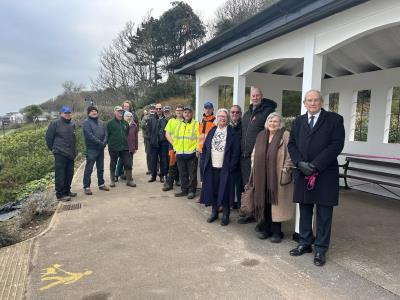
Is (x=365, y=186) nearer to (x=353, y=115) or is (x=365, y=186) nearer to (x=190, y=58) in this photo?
(x=353, y=115)

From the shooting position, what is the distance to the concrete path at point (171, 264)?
10.4 ft

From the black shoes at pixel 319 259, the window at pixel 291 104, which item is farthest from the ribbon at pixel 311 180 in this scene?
the window at pixel 291 104

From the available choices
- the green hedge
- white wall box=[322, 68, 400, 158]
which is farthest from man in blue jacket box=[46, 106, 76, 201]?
A: white wall box=[322, 68, 400, 158]

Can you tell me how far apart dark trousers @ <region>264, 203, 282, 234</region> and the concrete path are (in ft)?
0.62

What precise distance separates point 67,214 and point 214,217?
253 cm

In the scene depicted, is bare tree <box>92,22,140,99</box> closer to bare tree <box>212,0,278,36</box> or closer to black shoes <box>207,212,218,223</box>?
bare tree <box>212,0,278,36</box>

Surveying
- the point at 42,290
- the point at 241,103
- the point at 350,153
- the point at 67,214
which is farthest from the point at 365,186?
the point at 42,290

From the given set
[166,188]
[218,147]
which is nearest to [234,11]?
[166,188]

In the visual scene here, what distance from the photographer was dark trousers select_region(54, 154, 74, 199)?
20.9 feet

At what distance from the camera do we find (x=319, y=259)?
3.71 m

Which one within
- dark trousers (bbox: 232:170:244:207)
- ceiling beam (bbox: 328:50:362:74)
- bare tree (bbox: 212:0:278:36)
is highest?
bare tree (bbox: 212:0:278:36)

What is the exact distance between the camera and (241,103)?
21.1ft

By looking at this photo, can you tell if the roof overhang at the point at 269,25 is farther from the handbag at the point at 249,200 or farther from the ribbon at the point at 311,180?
the handbag at the point at 249,200

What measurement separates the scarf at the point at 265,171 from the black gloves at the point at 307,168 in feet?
1.95
